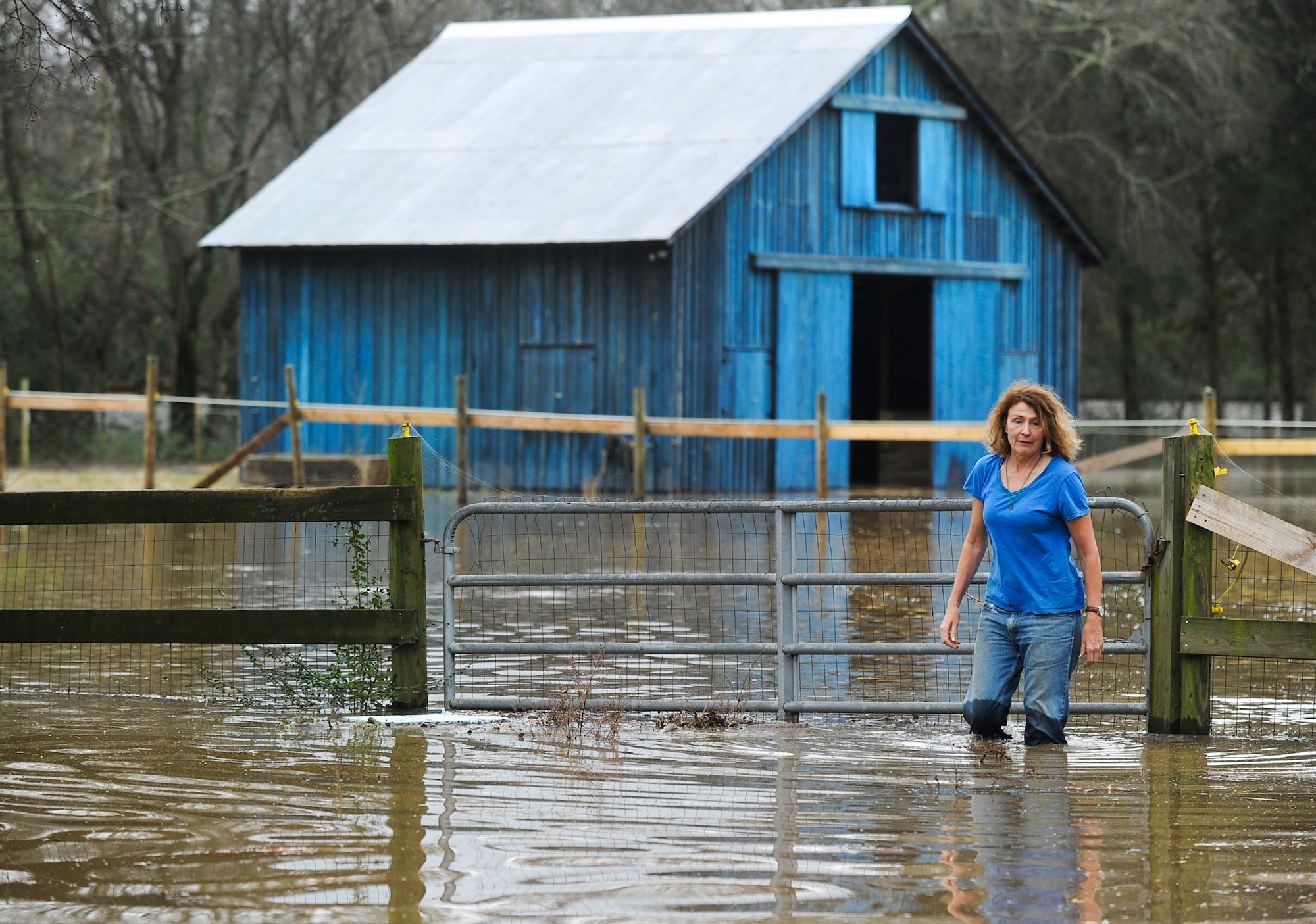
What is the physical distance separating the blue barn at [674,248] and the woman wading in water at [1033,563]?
58.0 feet

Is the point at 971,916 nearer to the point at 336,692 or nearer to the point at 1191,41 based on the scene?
the point at 336,692

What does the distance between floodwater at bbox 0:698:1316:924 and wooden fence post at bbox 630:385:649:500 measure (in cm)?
1489

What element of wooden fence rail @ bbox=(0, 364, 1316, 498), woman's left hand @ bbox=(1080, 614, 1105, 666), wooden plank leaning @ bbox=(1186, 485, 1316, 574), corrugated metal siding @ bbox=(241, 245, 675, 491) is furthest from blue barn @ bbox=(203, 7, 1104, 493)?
woman's left hand @ bbox=(1080, 614, 1105, 666)

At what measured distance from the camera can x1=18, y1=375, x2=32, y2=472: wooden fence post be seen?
28.2 meters

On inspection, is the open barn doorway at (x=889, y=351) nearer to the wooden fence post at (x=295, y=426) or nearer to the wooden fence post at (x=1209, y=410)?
the wooden fence post at (x=295, y=426)

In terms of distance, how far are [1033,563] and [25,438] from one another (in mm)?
23233

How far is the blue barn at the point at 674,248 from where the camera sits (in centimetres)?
2659

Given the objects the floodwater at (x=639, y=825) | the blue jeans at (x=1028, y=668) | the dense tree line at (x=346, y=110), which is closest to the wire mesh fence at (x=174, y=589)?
the floodwater at (x=639, y=825)

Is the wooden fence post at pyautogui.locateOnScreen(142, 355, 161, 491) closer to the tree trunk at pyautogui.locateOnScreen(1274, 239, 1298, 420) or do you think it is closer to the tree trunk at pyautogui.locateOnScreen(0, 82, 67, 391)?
the tree trunk at pyautogui.locateOnScreen(0, 82, 67, 391)

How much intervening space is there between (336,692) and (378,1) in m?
35.2

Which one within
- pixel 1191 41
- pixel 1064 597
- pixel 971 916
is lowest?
pixel 971 916

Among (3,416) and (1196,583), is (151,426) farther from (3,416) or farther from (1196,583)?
(1196,583)

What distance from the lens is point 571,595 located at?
14.4 meters

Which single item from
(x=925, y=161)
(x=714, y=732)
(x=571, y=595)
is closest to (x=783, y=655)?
(x=714, y=732)
